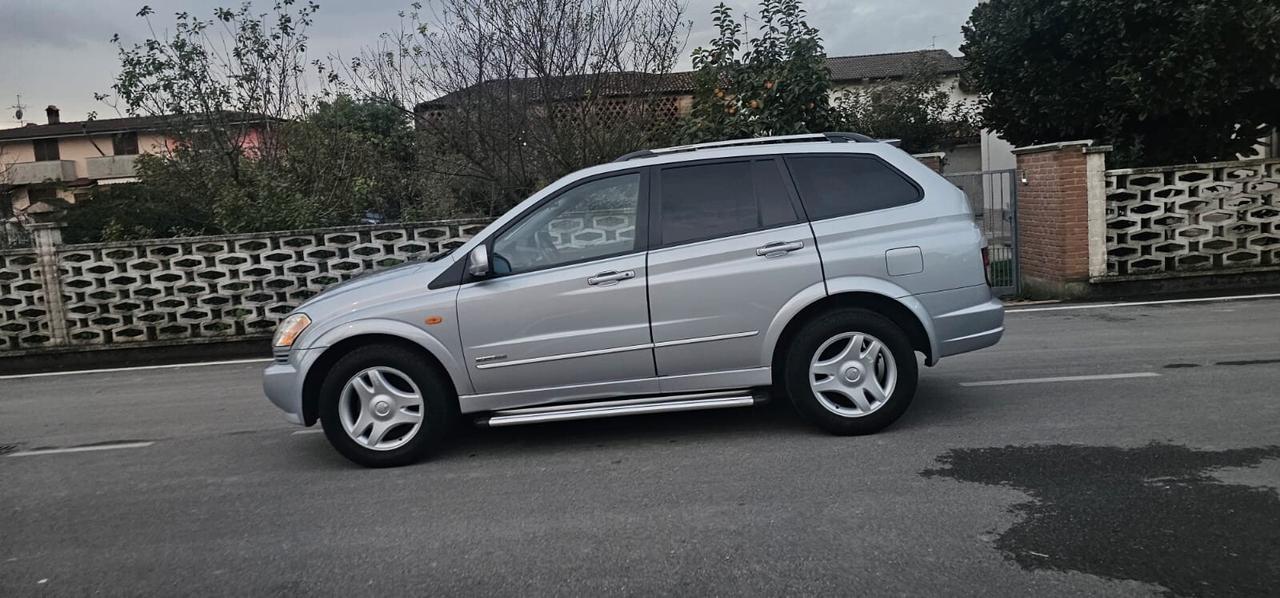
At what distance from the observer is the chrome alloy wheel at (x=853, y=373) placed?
19.0 ft

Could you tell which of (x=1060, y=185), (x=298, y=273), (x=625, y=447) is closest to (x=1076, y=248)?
(x=1060, y=185)

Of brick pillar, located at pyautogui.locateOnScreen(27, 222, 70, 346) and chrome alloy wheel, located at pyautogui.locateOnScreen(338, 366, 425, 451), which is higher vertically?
brick pillar, located at pyautogui.locateOnScreen(27, 222, 70, 346)

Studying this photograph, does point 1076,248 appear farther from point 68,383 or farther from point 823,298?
point 68,383

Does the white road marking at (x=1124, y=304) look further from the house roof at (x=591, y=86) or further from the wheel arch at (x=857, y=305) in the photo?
the wheel arch at (x=857, y=305)

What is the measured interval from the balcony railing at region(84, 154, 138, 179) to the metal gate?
35.9 meters

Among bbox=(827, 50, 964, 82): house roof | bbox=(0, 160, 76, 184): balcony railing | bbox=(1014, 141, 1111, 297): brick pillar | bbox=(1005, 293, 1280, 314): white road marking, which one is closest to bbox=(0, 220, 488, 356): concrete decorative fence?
bbox=(1005, 293, 1280, 314): white road marking

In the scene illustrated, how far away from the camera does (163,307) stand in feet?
38.1

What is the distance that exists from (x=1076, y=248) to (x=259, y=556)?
1026cm

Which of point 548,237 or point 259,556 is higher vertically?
point 548,237

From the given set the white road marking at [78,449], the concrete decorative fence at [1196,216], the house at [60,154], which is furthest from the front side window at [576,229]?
the house at [60,154]

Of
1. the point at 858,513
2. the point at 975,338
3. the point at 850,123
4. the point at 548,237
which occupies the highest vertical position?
the point at 850,123

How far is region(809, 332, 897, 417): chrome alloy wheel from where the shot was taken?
5777 mm

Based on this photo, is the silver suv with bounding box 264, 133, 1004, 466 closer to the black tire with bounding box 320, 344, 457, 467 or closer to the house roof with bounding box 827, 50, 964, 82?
the black tire with bounding box 320, 344, 457, 467

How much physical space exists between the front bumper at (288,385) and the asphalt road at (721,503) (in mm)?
420
